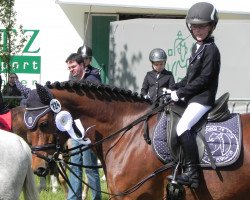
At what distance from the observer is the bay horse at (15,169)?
532 cm

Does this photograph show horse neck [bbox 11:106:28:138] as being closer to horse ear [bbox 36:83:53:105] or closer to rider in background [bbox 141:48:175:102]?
horse ear [bbox 36:83:53:105]

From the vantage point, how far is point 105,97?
6.34m

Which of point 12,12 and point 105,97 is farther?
point 12,12

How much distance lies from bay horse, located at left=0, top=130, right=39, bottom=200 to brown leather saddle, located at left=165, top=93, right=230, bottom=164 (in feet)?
4.18

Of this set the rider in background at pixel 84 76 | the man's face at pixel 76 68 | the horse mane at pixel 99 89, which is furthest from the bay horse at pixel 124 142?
the man's face at pixel 76 68

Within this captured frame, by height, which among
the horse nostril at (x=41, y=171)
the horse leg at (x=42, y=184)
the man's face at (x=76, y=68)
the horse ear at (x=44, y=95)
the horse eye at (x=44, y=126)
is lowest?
the horse leg at (x=42, y=184)

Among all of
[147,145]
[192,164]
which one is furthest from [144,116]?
[192,164]

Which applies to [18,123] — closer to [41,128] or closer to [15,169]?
[41,128]

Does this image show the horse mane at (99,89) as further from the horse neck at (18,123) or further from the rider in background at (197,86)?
the horse neck at (18,123)

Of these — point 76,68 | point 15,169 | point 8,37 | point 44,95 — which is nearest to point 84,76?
point 76,68

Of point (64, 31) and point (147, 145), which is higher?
point (64, 31)

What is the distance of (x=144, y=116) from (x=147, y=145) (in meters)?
0.29

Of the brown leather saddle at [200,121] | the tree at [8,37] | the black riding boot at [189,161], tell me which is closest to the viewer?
the black riding boot at [189,161]

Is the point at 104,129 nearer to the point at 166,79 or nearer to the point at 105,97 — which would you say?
the point at 105,97
